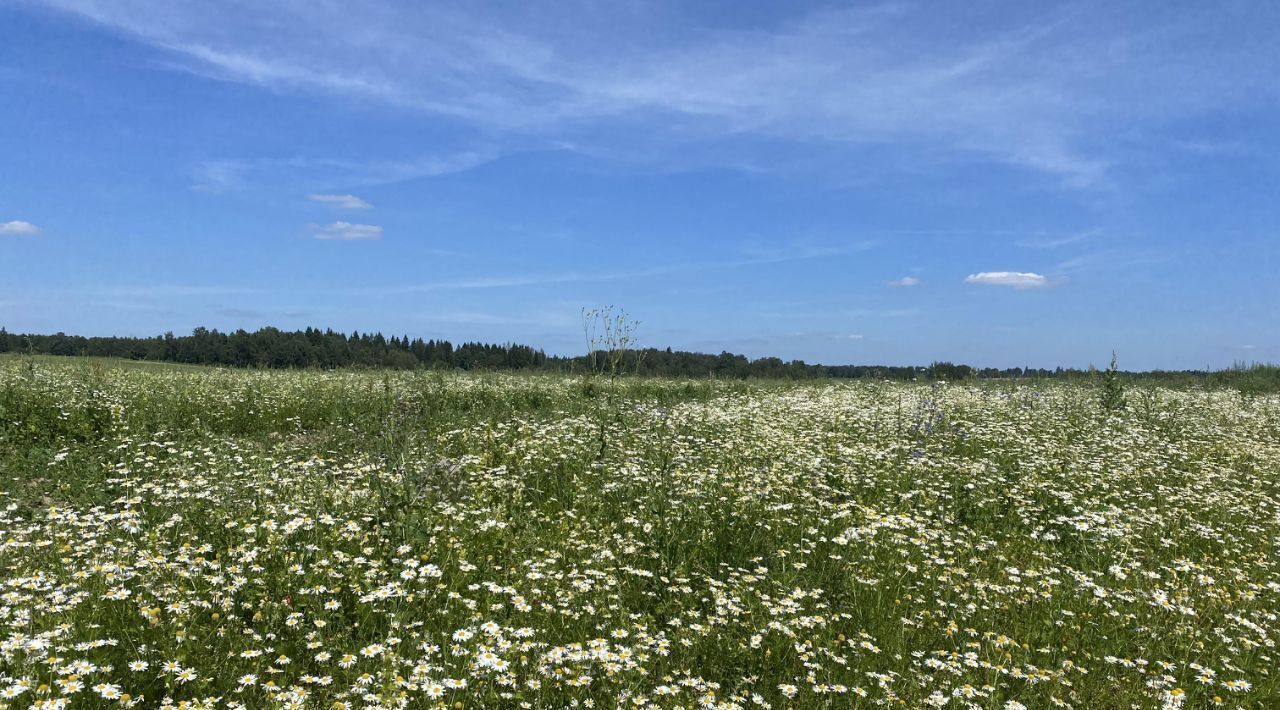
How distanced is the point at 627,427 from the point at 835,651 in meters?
6.51

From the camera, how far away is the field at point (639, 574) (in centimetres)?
389

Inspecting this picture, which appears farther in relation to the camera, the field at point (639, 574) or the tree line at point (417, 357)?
the tree line at point (417, 357)

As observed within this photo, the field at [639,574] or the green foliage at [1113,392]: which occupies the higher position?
the green foliage at [1113,392]

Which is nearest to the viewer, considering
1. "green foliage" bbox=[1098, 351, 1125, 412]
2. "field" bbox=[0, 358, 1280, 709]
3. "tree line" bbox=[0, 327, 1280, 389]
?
"field" bbox=[0, 358, 1280, 709]

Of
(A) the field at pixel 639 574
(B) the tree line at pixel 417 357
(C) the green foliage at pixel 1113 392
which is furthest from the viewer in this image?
(B) the tree line at pixel 417 357

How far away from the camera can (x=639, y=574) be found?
5332 mm

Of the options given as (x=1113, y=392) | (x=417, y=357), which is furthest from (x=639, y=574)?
(x=417, y=357)

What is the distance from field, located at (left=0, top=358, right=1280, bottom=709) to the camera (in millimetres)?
3889

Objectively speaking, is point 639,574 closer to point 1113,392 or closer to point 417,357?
A: point 1113,392

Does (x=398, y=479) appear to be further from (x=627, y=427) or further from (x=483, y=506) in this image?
(x=627, y=427)

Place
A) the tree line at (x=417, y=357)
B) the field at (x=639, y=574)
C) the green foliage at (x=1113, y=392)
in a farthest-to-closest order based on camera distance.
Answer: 1. the tree line at (x=417, y=357)
2. the green foliage at (x=1113, y=392)
3. the field at (x=639, y=574)

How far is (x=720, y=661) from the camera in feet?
14.5

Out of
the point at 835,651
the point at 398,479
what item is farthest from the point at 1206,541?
the point at 398,479

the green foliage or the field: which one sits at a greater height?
the green foliage
